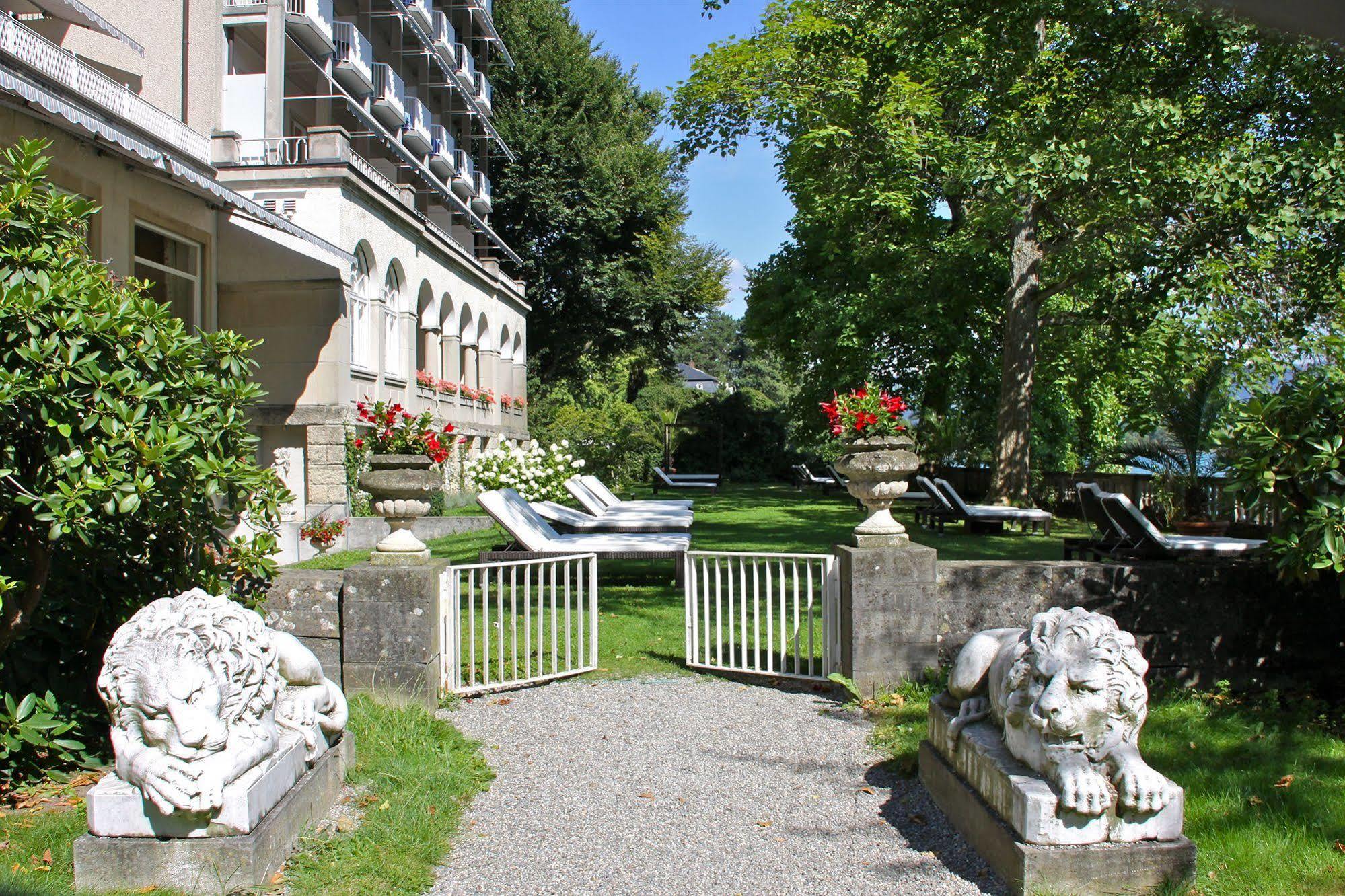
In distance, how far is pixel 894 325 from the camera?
2303 centimetres

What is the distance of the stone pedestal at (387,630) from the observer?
5.87 metres

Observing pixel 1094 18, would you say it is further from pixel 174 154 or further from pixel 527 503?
pixel 174 154

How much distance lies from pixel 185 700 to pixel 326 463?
46.3 ft

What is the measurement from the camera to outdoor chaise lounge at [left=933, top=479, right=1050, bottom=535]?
1535cm

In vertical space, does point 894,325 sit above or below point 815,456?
above

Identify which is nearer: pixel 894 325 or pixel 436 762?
pixel 436 762

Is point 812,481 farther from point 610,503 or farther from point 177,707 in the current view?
point 177,707

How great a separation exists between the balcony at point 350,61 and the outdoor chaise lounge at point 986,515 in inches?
688

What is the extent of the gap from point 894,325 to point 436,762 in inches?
779

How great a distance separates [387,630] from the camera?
5.88 m

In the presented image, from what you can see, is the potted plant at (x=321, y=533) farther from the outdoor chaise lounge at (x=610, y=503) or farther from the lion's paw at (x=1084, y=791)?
the lion's paw at (x=1084, y=791)

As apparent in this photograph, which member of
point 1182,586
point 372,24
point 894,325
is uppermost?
point 372,24

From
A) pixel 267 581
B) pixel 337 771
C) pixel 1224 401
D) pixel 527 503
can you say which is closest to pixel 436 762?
pixel 337 771

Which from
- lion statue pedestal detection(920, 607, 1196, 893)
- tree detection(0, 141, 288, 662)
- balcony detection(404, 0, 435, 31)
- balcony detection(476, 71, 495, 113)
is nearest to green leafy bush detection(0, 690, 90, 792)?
tree detection(0, 141, 288, 662)
